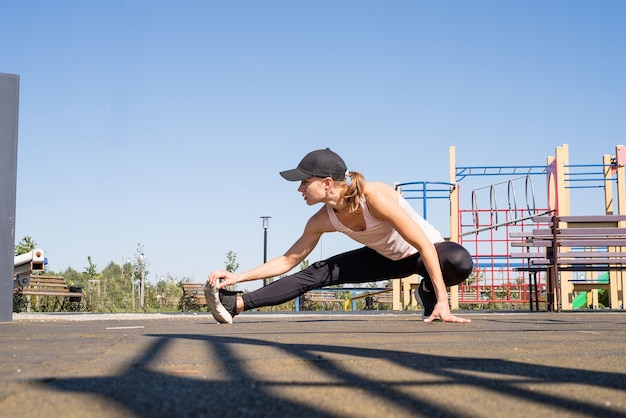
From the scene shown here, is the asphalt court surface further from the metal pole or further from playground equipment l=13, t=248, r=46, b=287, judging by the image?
playground equipment l=13, t=248, r=46, b=287

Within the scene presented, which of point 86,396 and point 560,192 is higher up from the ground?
point 560,192

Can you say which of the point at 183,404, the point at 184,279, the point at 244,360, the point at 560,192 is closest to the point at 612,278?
the point at 560,192

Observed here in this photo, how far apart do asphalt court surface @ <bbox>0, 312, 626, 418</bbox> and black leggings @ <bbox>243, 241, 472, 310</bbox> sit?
5.15ft

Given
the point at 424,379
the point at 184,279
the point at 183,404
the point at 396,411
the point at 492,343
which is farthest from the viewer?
the point at 184,279

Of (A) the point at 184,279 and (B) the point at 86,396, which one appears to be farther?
(A) the point at 184,279

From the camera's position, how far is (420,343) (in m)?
3.34

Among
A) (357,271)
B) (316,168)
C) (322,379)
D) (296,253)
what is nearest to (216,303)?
(296,253)

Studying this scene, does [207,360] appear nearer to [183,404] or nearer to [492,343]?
[183,404]

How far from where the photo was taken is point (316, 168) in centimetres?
437

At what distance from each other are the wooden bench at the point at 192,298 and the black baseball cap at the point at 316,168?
40.1ft

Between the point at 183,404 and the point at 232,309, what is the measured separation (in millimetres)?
3365

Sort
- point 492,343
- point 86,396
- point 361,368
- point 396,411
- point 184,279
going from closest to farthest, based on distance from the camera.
→ point 396,411, point 86,396, point 361,368, point 492,343, point 184,279

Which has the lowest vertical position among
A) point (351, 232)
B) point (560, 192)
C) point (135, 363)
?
point (135, 363)

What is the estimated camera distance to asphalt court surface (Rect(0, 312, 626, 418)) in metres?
1.58
